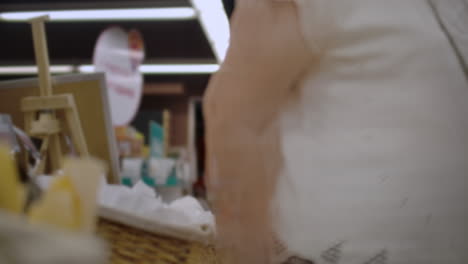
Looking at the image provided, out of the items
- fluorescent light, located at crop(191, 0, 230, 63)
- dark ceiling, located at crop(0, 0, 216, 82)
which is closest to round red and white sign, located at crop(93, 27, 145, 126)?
fluorescent light, located at crop(191, 0, 230, 63)

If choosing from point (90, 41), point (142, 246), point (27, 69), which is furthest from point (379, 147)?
point (27, 69)

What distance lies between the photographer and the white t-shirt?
2.63 feet

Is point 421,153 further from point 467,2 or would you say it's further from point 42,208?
point 42,208

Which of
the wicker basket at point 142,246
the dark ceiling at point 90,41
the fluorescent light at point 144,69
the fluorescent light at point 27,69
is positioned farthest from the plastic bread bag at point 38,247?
the fluorescent light at point 27,69

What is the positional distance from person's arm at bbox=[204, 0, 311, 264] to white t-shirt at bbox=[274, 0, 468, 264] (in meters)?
0.03

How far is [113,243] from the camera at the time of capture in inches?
30.8

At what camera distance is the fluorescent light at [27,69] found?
995 cm

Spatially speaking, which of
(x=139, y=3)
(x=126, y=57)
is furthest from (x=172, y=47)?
(x=126, y=57)

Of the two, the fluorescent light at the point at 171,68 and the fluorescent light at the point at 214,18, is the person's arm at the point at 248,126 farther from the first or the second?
the fluorescent light at the point at 171,68

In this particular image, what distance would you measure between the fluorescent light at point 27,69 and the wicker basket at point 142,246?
31.5ft

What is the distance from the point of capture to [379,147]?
0.82 meters

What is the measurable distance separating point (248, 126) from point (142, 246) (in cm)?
25

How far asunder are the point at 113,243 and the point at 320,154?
345mm

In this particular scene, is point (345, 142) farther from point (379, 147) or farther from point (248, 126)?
point (248, 126)
